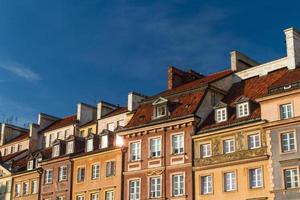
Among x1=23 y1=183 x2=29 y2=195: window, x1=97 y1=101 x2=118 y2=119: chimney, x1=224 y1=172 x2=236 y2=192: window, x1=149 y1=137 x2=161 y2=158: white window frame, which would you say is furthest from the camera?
x1=97 y1=101 x2=118 y2=119: chimney

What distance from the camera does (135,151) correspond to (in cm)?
5694

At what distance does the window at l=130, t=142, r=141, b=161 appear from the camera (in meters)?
56.6

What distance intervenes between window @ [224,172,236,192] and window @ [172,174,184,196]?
4.45 metres

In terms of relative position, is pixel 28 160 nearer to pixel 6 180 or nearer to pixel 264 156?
pixel 6 180

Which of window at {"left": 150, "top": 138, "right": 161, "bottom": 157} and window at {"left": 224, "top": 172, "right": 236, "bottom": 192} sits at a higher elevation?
window at {"left": 150, "top": 138, "right": 161, "bottom": 157}

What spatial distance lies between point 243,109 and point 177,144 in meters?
6.95

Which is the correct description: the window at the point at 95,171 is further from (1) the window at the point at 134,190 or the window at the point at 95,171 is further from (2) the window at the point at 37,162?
(2) the window at the point at 37,162

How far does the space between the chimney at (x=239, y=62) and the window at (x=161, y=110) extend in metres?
9.22

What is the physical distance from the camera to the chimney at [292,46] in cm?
5388

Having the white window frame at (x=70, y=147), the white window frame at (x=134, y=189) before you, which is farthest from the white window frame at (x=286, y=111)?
the white window frame at (x=70, y=147)

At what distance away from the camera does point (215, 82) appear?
56.8 meters

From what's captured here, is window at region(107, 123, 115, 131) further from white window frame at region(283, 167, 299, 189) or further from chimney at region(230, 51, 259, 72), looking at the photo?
white window frame at region(283, 167, 299, 189)

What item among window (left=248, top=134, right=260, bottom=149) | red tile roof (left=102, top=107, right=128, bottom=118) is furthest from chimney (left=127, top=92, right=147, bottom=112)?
window (left=248, top=134, right=260, bottom=149)

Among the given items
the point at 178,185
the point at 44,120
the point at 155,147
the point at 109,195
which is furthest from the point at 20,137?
the point at 178,185
